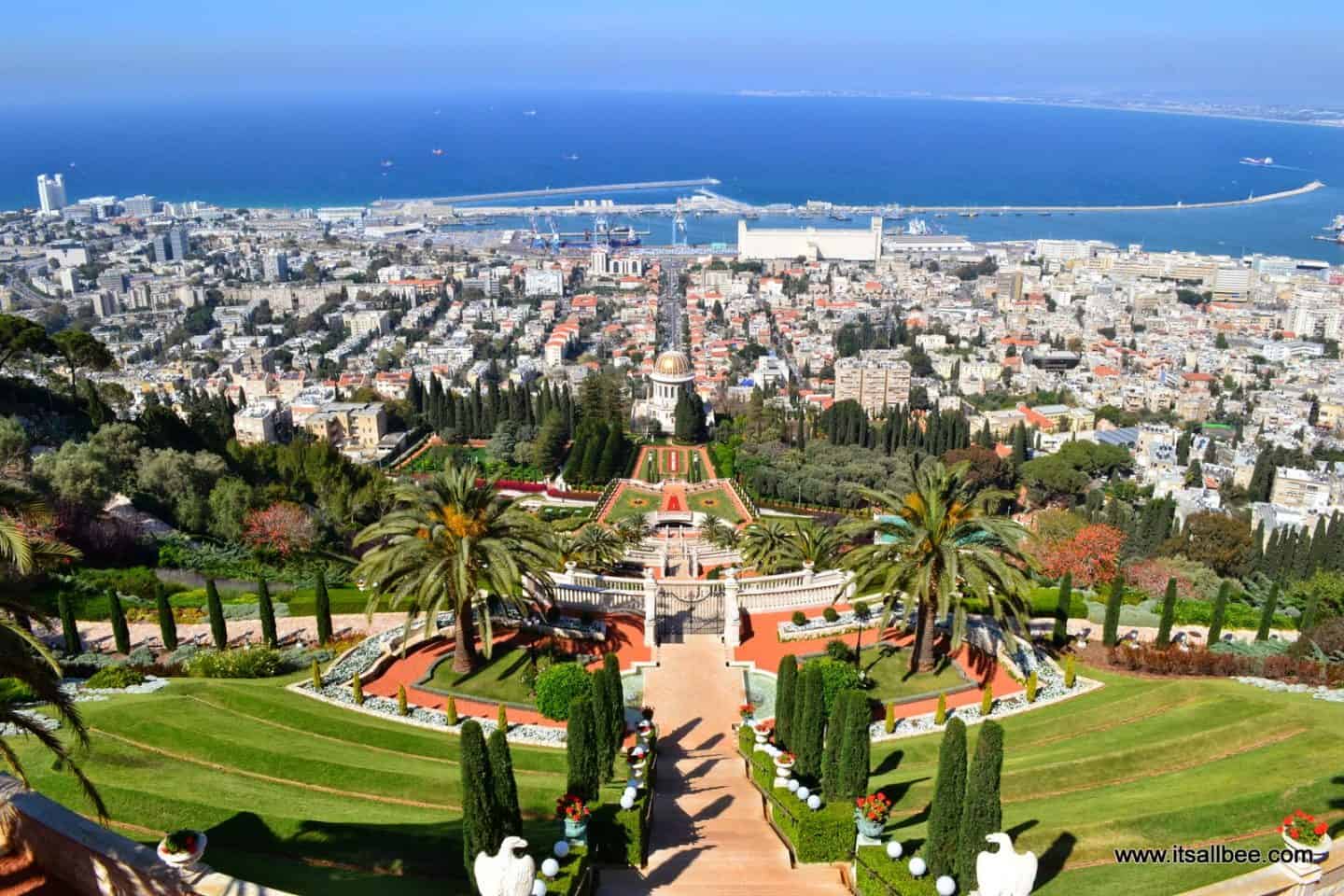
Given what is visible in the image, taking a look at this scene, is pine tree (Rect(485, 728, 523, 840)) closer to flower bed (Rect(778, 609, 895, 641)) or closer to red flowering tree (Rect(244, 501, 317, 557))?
flower bed (Rect(778, 609, 895, 641))

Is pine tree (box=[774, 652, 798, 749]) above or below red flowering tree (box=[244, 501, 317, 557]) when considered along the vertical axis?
above

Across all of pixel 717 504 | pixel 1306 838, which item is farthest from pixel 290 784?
pixel 717 504

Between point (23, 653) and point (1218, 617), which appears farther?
point (1218, 617)

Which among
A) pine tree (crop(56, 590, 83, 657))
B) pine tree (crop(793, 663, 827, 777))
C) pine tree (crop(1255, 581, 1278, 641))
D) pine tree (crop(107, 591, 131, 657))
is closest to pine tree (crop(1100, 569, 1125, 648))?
pine tree (crop(1255, 581, 1278, 641))

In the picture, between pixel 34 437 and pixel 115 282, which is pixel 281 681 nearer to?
pixel 34 437

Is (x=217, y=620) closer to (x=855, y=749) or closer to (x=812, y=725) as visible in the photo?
(x=812, y=725)

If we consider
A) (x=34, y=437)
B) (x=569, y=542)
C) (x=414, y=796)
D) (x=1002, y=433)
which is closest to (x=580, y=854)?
(x=414, y=796)
